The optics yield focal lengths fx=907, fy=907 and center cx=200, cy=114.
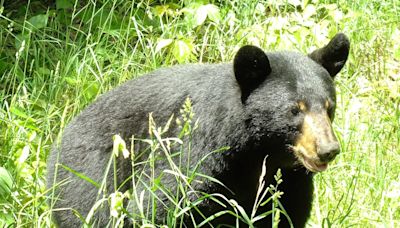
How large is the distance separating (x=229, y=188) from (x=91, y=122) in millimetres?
1126

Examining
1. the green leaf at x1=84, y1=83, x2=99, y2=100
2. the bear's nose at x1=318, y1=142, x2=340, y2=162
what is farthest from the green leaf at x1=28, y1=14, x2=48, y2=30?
the bear's nose at x1=318, y1=142, x2=340, y2=162

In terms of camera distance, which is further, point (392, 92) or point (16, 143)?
point (392, 92)

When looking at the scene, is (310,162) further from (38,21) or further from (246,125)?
(38,21)

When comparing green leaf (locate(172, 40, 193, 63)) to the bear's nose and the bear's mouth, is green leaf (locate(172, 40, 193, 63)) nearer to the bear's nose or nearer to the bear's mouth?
the bear's mouth

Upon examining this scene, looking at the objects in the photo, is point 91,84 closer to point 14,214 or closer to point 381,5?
point 14,214

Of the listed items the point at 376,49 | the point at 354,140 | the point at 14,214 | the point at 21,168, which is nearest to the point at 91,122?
the point at 21,168

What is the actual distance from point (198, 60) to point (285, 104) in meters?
2.76

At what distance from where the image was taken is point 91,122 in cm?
601

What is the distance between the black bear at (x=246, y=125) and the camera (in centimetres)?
525

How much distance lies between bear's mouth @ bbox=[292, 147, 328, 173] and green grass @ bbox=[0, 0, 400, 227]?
0.74m

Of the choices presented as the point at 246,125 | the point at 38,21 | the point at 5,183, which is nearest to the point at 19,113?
the point at 5,183

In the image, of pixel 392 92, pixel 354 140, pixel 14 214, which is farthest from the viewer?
pixel 392 92

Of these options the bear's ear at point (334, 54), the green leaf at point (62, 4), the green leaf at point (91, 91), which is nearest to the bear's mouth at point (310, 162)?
the bear's ear at point (334, 54)

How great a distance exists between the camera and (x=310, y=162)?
16.8ft
